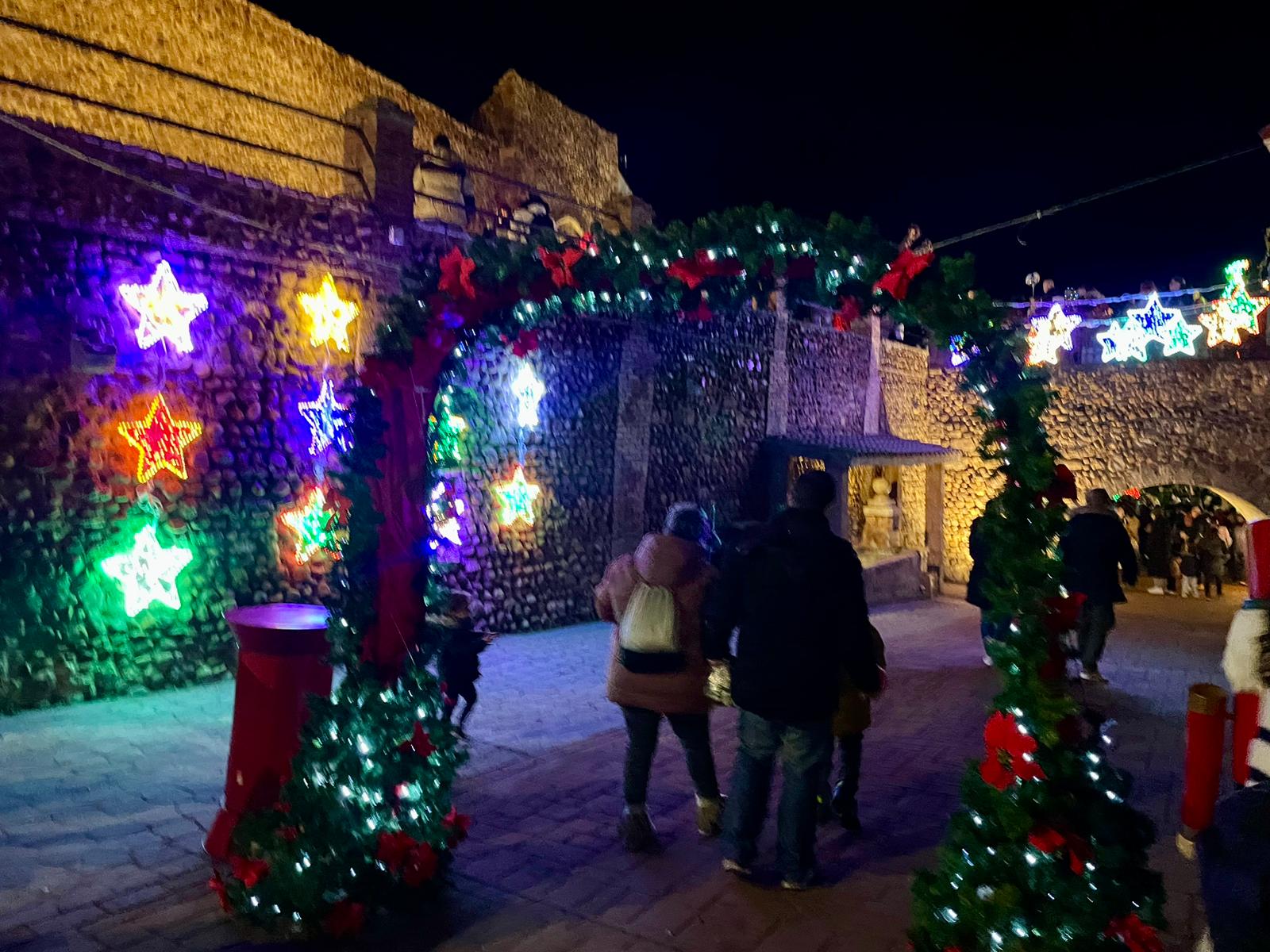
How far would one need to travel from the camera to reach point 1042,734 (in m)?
2.92

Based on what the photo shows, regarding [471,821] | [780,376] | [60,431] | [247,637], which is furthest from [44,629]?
[780,376]

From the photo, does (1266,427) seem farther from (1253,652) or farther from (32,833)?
(32,833)

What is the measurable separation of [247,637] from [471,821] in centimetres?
155

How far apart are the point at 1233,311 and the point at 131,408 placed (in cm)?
1540

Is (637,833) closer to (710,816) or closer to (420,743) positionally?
(710,816)

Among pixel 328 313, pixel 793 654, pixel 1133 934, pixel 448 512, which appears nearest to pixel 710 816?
pixel 793 654

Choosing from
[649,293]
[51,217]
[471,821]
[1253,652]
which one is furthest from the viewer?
[51,217]

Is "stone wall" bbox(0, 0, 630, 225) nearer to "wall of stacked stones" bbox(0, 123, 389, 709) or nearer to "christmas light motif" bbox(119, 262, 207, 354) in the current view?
"wall of stacked stones" bbox(0, 123, 389, 709)

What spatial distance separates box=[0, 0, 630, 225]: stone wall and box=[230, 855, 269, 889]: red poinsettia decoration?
7451 millimetres

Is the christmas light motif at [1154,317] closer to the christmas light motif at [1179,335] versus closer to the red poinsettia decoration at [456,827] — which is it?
the christmas light motif at [1179,335]

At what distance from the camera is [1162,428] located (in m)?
15.1

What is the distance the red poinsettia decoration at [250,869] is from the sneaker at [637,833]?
1657 mm

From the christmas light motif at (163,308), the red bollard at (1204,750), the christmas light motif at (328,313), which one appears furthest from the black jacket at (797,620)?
the christmas light motif at (328,313)

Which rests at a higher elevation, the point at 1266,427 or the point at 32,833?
the point at 1266,427
